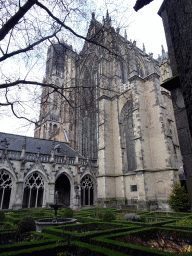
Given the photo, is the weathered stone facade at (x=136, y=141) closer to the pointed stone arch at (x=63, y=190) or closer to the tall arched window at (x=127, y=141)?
the tall arched window at (x=127, y=141)

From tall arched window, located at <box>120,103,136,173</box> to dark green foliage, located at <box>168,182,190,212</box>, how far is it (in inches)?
222

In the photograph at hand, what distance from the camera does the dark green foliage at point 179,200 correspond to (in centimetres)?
1298

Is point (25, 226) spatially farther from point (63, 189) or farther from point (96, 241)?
point (63, 189)

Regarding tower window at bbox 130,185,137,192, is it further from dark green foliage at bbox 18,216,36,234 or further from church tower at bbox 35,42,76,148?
dark green foliage at bbox 18,216,36,234

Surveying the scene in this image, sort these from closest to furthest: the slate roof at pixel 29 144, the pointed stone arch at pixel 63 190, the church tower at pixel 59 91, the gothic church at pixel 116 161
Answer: the church tower at pixel 59 91
the gothic church at pixel 116 161
the slate roof at pixel 29 144
the pointed stone arch at pixel 63 190

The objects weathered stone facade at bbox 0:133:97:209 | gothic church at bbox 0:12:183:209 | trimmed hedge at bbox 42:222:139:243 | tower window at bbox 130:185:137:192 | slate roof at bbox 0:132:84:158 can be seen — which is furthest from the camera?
slate roof at bbox 0:132:84:158

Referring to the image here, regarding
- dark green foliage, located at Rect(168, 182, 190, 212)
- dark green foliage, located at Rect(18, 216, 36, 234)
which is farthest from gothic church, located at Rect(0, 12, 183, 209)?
dark green foliage, located at Rect(18, 216, 36, 234)

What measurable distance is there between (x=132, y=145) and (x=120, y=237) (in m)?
14.2

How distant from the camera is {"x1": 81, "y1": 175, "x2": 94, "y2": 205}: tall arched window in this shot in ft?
65.4

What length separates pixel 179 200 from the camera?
13102mm

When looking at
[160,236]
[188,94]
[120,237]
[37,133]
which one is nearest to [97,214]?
[160,236]

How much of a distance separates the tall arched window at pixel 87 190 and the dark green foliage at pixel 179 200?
9065 mm

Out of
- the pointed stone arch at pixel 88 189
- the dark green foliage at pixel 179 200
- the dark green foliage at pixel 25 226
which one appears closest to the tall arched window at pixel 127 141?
the pointed stone arch at pixel 88 189

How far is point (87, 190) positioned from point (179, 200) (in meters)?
10.3
